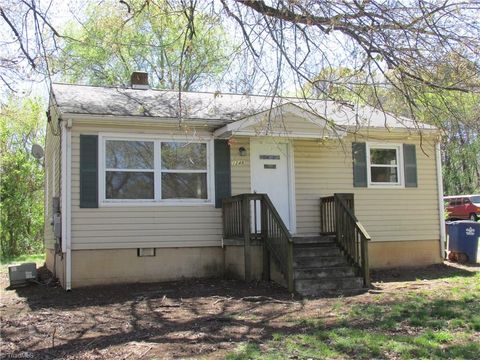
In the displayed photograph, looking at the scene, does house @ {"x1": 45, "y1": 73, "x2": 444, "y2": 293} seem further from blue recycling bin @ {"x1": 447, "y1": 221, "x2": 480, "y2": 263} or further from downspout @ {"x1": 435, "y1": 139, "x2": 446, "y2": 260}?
blue recycling bin @ {"x1": 447, "y1": 221, "x2": 480, "y2": 263}

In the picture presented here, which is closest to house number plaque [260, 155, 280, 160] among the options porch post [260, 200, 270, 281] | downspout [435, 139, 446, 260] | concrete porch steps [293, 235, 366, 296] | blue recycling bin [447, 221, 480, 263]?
porch post [260, 200, 270, 281]

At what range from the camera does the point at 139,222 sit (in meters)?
10.4

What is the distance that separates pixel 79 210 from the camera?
10000mm

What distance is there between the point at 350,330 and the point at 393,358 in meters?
1.03

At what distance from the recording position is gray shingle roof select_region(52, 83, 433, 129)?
10336 millimetres

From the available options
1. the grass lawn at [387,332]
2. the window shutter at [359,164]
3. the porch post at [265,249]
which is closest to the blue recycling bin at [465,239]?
the window shutter at [359,164]

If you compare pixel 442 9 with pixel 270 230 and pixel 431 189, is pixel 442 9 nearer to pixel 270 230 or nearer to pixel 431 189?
pixel 270 230

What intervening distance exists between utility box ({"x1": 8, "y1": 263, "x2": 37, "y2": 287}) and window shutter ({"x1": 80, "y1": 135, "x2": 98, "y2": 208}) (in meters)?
1.90

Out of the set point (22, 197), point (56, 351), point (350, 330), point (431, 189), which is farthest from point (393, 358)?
point (22, 197)

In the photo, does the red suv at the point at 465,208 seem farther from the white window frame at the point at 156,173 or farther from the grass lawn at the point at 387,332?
the grass lawn at the point at 387,332

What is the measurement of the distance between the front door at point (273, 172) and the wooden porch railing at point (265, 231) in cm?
103

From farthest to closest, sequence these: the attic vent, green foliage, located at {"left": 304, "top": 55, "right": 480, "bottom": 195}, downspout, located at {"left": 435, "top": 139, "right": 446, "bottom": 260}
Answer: the attic vent → downspout, located at {"left": 435, "top": 139, "right": 446, "bottom": 260} → green foliage, located at {"left": 304, "top": 55, "right": 480, "bottom": 195}

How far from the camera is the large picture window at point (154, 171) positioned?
1034cm

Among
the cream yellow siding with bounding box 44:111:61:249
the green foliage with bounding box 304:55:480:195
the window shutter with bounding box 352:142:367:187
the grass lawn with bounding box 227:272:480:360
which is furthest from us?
the window shutter with bounding box 352:142:367:187
